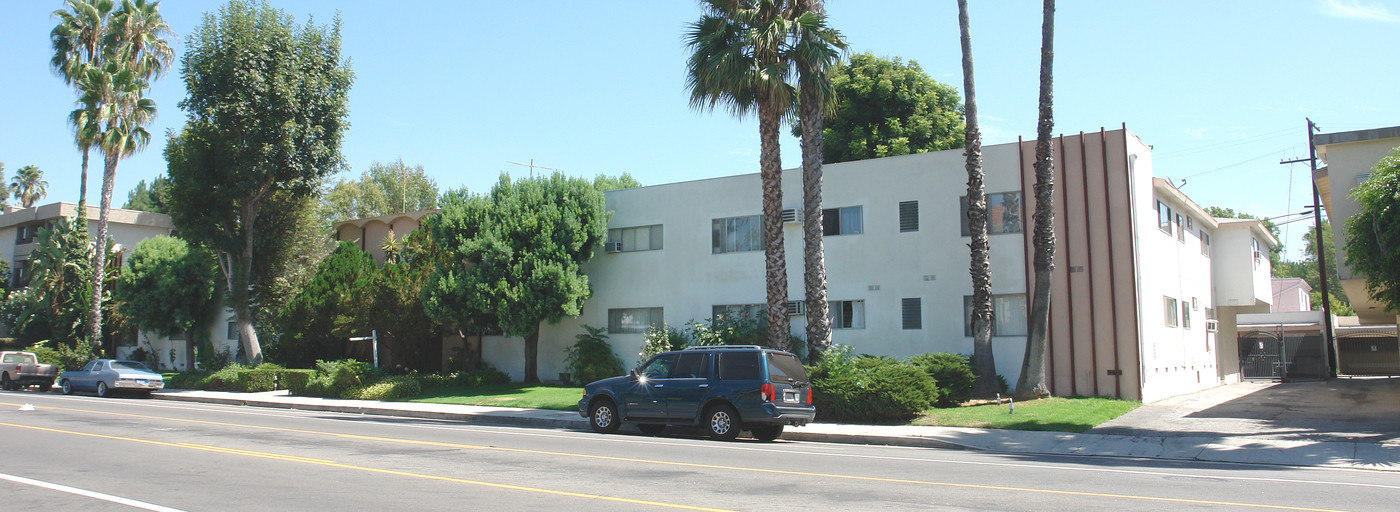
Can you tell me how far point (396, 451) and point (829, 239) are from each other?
14.5 m

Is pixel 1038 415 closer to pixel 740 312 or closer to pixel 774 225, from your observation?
pixel 774 225

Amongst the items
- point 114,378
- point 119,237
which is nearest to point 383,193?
point 119,237

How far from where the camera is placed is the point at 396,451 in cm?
1322

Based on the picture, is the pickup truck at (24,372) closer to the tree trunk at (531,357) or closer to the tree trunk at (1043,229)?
the tree trunk at (531,357)

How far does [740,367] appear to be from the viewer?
634 inches

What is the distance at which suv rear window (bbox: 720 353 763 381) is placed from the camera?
52.2ft

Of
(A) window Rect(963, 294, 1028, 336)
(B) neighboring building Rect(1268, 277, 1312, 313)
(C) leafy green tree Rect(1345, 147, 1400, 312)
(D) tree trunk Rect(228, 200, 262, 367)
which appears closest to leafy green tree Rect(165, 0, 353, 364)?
(D) tree trunk Rect(228, 200, 262, 367)

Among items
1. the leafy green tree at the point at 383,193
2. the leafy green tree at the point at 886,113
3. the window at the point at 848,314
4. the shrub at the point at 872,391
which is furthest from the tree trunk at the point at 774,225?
the leafy green tree at the point at 383,193

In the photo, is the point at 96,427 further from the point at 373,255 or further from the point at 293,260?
the point at 293,260

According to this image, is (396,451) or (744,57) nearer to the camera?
(396,451)

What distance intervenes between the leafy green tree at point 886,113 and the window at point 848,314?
1298 cm

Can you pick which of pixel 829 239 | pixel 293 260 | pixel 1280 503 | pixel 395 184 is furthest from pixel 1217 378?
pixel 395 184

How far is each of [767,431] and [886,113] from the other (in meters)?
23.7

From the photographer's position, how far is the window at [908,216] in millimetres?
23641
